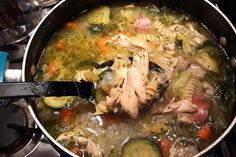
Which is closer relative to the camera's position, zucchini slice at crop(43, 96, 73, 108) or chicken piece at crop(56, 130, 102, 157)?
chicken piece at crop(56, 130, 102, 157)

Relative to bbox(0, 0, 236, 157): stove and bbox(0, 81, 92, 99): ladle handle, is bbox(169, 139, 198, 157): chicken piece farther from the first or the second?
bbox(0, 81, 92, 99): ladle handle

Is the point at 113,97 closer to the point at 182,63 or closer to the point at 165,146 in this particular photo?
the point at 165,146

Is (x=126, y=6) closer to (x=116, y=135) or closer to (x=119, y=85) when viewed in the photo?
(x=119, y=85)

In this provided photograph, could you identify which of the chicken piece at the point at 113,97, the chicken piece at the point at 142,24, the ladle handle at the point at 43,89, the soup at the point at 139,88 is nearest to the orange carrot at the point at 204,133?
the soup at the point at 139,88

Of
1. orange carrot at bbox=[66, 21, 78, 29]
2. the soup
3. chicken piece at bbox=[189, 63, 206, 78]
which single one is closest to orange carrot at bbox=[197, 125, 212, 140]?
the soup

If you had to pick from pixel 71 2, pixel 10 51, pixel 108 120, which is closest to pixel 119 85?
pixel 108 120

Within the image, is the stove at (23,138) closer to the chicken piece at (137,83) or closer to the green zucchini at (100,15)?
the chicken piece at (137,83)

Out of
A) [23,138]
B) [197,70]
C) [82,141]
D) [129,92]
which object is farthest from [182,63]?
[23,138]
